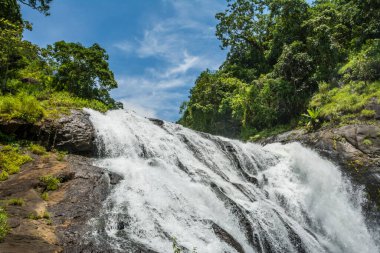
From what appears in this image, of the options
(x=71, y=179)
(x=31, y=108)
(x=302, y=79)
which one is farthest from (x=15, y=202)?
(x=302, y=79)

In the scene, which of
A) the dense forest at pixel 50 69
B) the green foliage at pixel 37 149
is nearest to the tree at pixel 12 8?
the dense forest at pixel 50 69

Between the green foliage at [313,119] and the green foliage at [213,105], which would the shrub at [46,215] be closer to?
the green foliage at [313,119]

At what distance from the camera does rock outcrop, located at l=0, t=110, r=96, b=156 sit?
46.8ft

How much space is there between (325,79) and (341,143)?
9.11 m

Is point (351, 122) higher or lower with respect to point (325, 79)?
lower

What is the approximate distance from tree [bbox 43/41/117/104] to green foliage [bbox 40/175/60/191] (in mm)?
11625

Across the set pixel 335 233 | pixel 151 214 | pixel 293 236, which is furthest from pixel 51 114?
pixel 335 233

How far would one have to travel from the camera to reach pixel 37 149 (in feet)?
44.9

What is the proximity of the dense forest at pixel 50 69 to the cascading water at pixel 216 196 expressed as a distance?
3319 millimetres

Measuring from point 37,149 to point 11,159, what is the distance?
1.35 metres

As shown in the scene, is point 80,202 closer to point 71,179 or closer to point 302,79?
point 71,179

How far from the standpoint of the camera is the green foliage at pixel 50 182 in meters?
11.0

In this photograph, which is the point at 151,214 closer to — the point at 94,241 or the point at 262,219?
the point at 94,241

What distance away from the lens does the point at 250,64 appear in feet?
129
